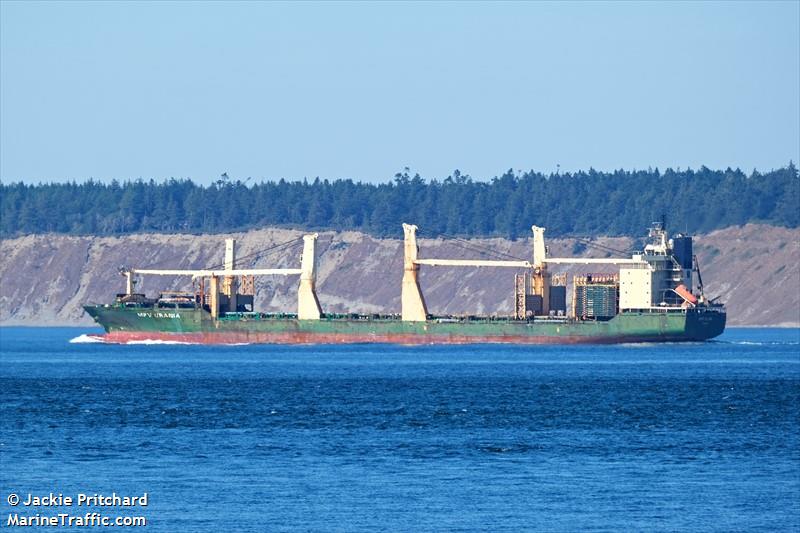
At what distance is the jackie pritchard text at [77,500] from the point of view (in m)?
35.8

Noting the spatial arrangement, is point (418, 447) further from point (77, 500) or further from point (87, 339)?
point (87, 339)

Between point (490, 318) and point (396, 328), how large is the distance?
6892mm

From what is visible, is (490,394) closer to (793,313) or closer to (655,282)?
(655,282)

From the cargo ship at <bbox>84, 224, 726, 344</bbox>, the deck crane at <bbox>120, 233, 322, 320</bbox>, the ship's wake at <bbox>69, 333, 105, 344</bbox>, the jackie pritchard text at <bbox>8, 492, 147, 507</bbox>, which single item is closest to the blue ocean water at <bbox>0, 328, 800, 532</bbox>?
the jackie pritchard text at <bbox>8, 492, 147, 507</bbox>

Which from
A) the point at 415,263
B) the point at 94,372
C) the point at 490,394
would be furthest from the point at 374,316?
the point at 490,394

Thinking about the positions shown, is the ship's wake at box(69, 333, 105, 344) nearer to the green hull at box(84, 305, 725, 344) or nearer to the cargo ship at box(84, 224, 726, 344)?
the cargo ship at box(84, 224, 726, 344)

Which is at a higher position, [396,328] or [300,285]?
[300,285]

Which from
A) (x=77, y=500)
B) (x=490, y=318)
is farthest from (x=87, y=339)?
(x=77, y=500)

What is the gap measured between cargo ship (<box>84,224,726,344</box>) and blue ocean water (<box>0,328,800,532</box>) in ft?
77.5

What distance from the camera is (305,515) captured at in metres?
35.0

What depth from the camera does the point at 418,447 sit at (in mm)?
46625

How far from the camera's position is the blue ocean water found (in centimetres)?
3547

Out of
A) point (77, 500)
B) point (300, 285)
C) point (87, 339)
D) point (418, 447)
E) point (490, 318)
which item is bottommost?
point (77, 500)

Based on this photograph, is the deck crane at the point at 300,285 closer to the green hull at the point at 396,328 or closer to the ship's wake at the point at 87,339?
the green hull at the point at 396,328
